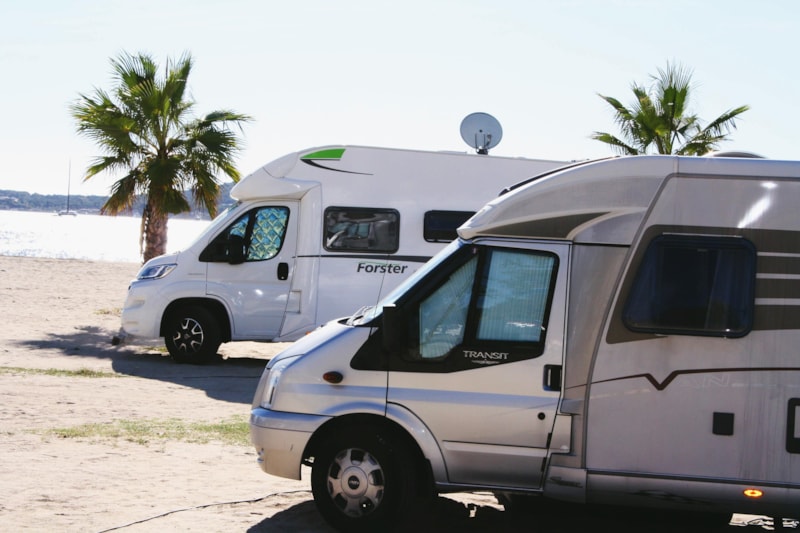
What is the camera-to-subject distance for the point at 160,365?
14.6m

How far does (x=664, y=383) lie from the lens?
244 inches

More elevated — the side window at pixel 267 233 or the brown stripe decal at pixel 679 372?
the side window at pixel 267 233

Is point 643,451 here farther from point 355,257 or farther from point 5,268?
point 5,268

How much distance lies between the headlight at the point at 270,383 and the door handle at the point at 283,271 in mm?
7325

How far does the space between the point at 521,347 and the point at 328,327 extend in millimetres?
1414

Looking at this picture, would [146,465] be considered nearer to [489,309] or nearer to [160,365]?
[489,309]

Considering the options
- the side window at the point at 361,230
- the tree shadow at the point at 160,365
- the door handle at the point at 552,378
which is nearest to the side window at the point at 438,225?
the side window at the point at 361,230

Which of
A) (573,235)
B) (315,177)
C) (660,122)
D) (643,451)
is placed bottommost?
(643,451)

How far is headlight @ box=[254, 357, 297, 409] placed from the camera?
674 cm

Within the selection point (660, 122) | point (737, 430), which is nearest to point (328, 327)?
point (737, 430)

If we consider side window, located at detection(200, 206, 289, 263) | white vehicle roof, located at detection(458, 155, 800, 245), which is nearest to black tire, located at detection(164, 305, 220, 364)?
side window, located at detection(200, 206, 289, 263)

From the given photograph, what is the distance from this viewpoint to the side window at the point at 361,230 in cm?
1395

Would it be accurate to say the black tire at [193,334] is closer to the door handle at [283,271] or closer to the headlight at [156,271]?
the headlight at [156,271]

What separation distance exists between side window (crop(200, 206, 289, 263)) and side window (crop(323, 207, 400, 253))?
0.68m
